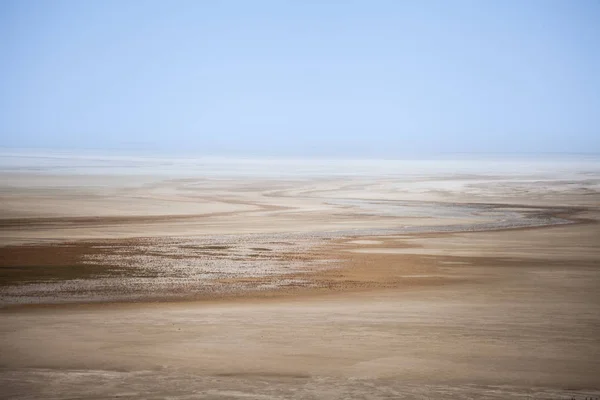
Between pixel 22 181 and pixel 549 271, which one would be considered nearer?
pixel 549 271

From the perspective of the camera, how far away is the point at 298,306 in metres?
12.4

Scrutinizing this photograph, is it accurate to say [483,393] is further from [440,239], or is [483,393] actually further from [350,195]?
[350,195]

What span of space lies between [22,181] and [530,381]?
140 feet

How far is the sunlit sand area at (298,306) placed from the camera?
864 cm

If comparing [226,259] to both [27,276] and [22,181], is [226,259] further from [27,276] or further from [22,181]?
[22,181]

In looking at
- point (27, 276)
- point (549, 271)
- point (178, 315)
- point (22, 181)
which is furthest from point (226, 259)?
point (22, 181)

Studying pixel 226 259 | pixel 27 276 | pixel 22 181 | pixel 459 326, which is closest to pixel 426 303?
pixel 459 326

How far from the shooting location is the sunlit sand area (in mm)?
8641

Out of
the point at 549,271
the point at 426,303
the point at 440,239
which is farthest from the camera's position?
the point at 440,239

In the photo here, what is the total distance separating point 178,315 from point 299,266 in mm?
5161

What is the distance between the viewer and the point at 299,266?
54.1 ft

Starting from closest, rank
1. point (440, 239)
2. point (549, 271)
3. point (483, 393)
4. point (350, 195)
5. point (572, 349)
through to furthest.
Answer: point (483, 393) → point (572, 349) → point (549, 271) → point (440, 239) → point (350, 195)

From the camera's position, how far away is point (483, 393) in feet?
26.8

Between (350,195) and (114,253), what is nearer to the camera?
(114,253)
